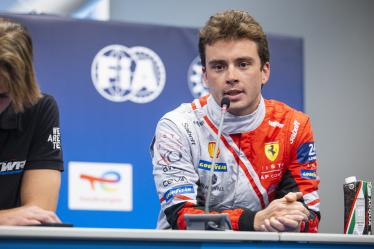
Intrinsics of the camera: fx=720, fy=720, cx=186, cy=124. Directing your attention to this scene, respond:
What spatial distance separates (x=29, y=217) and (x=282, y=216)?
2.11 feet

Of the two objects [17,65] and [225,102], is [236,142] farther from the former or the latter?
[17,65]

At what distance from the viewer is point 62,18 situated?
3373mm

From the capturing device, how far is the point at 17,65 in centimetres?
176

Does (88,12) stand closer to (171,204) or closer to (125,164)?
(125,164)

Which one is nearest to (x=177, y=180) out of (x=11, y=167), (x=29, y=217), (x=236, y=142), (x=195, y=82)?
(x=236, y=142)

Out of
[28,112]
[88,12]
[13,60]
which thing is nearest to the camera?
[13,60]

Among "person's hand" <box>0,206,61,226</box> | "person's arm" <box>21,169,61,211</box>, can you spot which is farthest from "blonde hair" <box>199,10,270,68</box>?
"person's hand" <box>0,206,61,226</box>

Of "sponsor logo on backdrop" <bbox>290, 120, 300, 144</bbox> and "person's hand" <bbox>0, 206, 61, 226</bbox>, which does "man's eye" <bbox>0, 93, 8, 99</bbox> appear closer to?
"person's hand" <bbox>0, 206, 61, 226</bbox>

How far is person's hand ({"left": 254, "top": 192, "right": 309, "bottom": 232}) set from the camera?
6.01 feet

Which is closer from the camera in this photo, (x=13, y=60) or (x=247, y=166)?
(x=13, y=60)

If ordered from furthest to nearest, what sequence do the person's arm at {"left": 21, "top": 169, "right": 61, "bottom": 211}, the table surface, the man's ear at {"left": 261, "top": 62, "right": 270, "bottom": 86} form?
the man's ear at {"left": 261, "top": 62, "right": 270, "bottom": 86}, the person's arm at {"left": 21, "top": 169, "right": 61, "bottom": 211}, the table surface

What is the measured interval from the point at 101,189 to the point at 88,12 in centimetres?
102

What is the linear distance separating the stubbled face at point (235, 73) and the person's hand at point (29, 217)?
77 centimetres

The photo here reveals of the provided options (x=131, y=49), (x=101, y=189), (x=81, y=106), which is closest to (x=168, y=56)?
(x=131, y=49)
